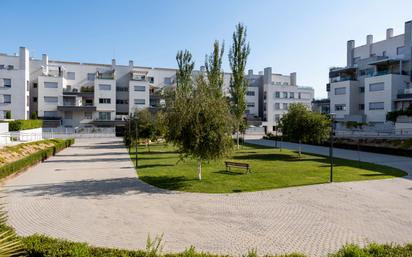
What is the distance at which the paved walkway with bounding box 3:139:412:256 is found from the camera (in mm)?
9359

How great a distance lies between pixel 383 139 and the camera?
121 ft

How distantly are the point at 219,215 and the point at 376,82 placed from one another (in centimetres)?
5225

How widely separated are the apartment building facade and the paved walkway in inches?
1920

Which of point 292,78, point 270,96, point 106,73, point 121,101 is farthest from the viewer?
point 292,78

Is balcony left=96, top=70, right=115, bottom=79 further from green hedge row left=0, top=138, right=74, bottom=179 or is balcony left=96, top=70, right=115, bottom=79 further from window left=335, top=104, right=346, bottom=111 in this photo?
window left=335, top=104, right=346, bottom=111

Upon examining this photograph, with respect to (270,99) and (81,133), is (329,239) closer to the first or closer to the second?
(81,133)

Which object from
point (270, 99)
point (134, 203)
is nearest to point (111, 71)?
point (270, 99)

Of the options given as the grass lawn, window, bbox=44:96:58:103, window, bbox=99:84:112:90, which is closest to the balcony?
window, bbox=99:84:112:90

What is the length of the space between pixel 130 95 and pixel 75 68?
13.7 m

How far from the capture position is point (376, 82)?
5422 centimetres

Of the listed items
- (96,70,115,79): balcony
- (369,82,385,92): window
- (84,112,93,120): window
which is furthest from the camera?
(96,70,115,79): balcony

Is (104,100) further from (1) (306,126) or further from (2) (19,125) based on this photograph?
(1) (306,126)

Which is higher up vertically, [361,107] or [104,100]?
[104,100]

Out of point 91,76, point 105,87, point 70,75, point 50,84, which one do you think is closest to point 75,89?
point 70,75
